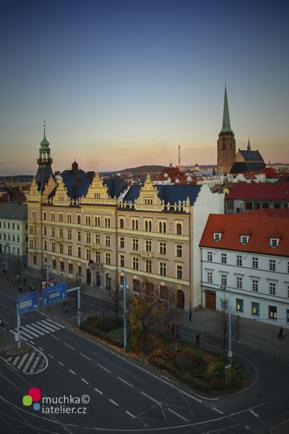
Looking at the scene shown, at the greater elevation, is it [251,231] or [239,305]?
[251,231]

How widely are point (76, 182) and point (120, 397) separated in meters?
59.7

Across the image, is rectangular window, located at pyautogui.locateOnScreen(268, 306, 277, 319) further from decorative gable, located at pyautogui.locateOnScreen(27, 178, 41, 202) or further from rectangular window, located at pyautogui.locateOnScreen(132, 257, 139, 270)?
decorative gable, located at pyautogui.locateOnScreen(27, 178, 41, 202)

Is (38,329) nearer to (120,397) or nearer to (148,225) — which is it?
(120,397)

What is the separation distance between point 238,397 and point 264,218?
2929 cm

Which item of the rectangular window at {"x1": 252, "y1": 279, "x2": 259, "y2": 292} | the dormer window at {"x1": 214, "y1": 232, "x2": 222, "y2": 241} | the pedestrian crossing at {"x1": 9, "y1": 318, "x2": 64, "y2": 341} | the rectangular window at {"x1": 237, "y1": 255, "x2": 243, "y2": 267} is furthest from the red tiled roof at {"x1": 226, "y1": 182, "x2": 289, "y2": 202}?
the pedestrian crossing at {"x1": 9, "y1": 318, "x2": 64, "y2": 341}

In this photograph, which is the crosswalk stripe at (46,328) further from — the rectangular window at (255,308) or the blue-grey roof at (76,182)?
the blue-grey roof at (76,182)

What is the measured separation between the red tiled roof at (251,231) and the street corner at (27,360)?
29.5 metres

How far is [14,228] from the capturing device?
113500 millimetres

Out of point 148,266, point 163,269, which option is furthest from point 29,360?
point 148,266

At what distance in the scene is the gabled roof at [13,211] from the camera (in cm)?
11206

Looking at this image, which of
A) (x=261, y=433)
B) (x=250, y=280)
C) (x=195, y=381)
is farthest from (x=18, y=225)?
(x=261, y=433)

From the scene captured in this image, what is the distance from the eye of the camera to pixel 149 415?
38969 mm

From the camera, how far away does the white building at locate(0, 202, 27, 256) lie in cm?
11076

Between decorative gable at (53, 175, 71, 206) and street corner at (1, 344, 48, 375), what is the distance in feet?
135
